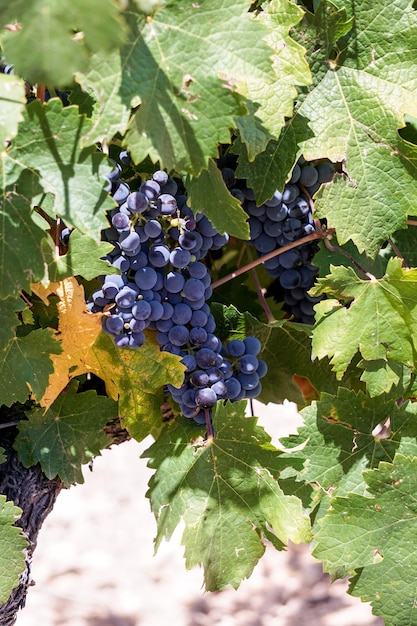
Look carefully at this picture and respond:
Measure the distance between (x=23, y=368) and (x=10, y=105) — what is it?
0.35 m

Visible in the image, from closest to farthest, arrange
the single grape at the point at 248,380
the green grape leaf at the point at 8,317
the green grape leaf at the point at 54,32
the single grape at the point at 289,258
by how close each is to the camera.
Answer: the green grape leaf at the point at 54,32
the green grape leaf at the point at 8,317
the single grape at the point at 248,380
the single grape at the point at 289,258

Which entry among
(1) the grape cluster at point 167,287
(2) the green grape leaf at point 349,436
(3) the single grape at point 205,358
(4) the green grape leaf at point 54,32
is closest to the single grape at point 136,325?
(1) the grape cluster at point 167,287

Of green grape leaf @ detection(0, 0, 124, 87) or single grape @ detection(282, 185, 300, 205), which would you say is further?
single grape @ detection(282, 185, 300, 205)

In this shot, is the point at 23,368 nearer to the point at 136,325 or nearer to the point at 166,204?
the point at 136,325

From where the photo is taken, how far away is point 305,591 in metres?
2.69

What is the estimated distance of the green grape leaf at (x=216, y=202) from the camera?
0.98 meters

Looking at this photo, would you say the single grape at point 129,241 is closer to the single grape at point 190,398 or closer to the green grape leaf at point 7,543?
the single grape at point 190,398

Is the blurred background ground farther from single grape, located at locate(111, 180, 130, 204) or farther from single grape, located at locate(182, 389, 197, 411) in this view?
single grape, located at locate(111, 180, 130, 204)

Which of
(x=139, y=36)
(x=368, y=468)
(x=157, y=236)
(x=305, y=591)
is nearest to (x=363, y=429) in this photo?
(x=368, y=468)

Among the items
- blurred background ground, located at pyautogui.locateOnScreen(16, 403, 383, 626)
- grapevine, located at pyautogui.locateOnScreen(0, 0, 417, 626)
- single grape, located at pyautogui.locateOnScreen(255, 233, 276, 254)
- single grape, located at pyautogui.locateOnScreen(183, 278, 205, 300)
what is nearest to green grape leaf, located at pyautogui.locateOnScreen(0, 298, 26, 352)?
grapevine, located at pyautogui.locateOnScreen(0, 0, 417, 626)

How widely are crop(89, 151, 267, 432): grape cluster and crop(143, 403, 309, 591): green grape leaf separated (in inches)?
2.2

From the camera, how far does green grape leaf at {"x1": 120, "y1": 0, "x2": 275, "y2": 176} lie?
83 cm

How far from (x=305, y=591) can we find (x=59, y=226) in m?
2.08

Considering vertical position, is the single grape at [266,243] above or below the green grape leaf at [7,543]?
above
